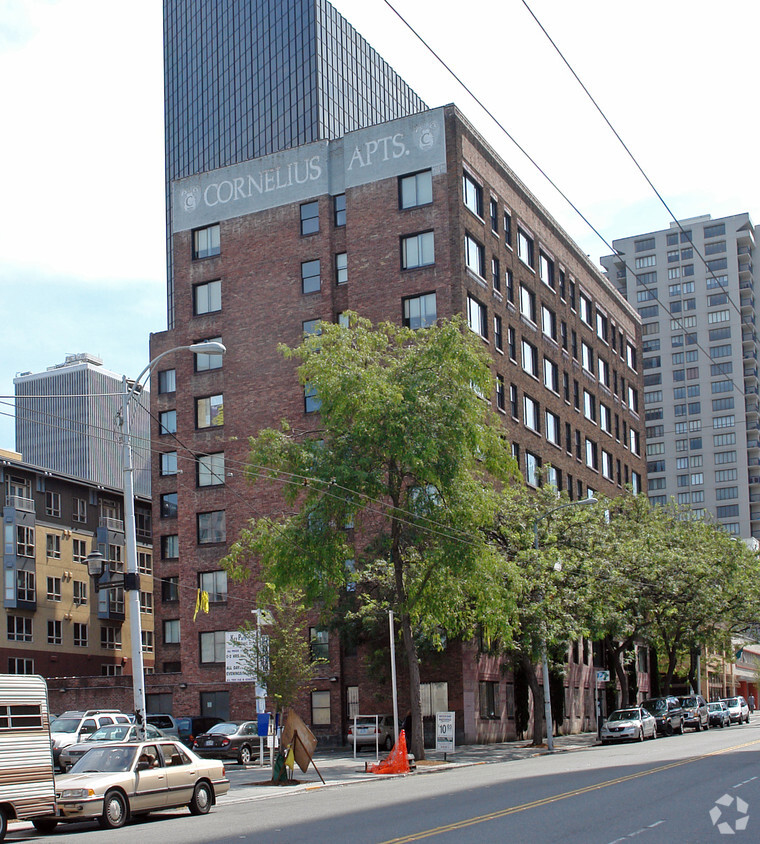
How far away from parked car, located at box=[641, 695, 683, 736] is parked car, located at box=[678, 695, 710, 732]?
1.49m

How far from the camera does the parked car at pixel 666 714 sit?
4919 centimetres

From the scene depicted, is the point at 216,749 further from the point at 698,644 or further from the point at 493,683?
the point at 698,644

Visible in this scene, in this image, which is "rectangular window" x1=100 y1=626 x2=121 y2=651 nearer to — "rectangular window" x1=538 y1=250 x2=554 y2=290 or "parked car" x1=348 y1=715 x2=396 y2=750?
"rectangular window" x1=538 y1=250 x2=554 y2=290

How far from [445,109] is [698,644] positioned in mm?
30538

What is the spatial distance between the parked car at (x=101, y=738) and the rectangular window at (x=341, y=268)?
28031 millimetres

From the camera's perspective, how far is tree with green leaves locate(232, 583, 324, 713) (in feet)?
115

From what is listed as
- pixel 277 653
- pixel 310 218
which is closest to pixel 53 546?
pixel 310 218

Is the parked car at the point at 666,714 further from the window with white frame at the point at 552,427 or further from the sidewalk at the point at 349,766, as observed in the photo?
the window with white frame at the point at 552,427

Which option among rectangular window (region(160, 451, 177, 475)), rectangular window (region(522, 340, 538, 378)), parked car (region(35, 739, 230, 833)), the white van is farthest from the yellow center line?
rectangular window (region(160, 451, 177, 475))

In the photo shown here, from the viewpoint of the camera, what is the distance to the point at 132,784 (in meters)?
20.1

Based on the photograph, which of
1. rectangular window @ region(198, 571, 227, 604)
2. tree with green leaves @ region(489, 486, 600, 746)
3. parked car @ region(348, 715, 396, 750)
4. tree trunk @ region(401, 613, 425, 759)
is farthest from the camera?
rectangular window @ region(198, 571, 227, 604)

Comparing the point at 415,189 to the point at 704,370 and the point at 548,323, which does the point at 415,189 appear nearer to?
the point at 548,323

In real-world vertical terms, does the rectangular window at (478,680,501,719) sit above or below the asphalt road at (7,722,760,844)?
below

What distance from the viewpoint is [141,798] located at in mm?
20125
